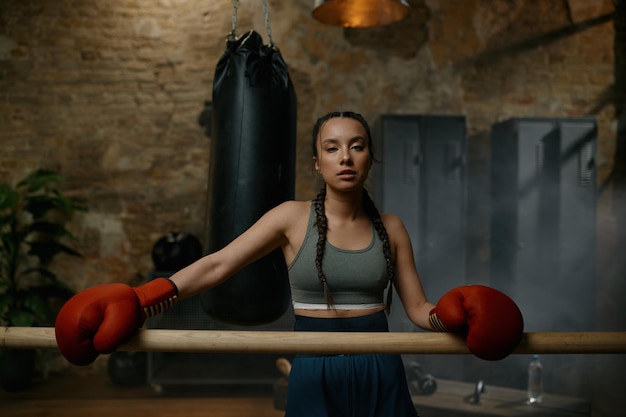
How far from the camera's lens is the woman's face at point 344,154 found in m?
1.56

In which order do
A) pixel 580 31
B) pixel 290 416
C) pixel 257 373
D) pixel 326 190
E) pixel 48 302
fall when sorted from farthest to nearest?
pixel 580 31
pixel 48 302
pixel 257 373
pixel 326 190
pixel 290 416

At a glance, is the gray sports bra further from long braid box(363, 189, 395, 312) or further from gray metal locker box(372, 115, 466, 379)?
gray metal locker box(372, 115, 466, 379)

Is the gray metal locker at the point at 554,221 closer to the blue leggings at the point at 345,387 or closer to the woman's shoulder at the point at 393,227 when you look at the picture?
the woman's shoulder at the point at 393,227

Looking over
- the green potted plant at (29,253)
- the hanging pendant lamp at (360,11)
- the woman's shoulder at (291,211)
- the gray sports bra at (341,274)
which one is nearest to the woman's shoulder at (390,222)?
the gray sports bra at (341,274)

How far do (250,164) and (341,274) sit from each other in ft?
2.52

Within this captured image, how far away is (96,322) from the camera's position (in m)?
1.33

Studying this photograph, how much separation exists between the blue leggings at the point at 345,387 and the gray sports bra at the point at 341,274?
78mm

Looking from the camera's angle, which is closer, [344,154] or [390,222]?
[344,154]

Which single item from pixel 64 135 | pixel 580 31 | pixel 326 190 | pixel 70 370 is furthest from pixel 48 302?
pixel 580 31

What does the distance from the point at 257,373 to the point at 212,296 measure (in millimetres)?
2207

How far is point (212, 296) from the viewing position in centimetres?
205

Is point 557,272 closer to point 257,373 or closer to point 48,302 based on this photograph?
point 257,373

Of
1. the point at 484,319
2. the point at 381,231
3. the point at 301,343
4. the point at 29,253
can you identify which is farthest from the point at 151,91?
the point at 484,319

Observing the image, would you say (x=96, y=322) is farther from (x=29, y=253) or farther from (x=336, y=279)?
(x=29, y=253)
